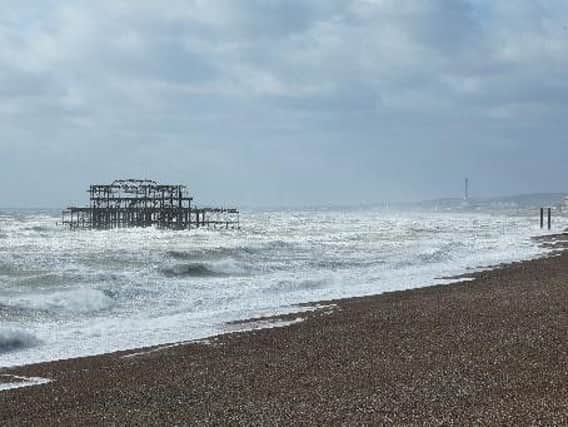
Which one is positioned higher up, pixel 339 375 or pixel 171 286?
pixel 339 375

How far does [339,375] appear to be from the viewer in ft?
27.1

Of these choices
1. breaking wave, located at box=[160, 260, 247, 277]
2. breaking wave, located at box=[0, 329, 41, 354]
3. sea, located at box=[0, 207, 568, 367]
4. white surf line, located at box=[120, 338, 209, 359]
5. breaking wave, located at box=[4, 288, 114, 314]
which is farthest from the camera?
breaking wave, located at box=[160, 260, 247, 277]

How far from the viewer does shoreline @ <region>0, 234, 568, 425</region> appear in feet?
21.4

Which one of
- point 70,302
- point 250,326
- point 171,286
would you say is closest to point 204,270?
point 171,286

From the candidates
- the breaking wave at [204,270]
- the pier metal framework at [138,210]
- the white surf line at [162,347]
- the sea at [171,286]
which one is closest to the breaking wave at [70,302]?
the sea at [171,286]

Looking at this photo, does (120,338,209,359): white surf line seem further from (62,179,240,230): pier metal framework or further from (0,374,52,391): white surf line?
(62,179,240,230): pier metal framework

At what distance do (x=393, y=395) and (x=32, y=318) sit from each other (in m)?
10.6

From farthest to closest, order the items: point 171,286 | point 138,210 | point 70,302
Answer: point 138,210 → point 171,286 → point 70,302

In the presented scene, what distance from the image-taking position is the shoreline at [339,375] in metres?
6.52

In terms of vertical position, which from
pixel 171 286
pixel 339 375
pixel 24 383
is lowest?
pixel 171 286

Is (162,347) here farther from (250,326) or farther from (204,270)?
(204,270)

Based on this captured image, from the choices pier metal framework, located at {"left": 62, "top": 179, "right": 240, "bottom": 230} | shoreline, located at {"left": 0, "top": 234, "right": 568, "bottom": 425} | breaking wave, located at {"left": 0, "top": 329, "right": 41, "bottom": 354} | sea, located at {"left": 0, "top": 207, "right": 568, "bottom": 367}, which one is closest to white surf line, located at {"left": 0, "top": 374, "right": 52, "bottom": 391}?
shoreline, located at {"left": 0, "top": 234, "right": 568, "bottom": 425}

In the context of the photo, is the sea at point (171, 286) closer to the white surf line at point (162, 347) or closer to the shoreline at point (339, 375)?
the white surf line at point (162, 347)

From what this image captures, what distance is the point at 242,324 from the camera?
13.7 m
